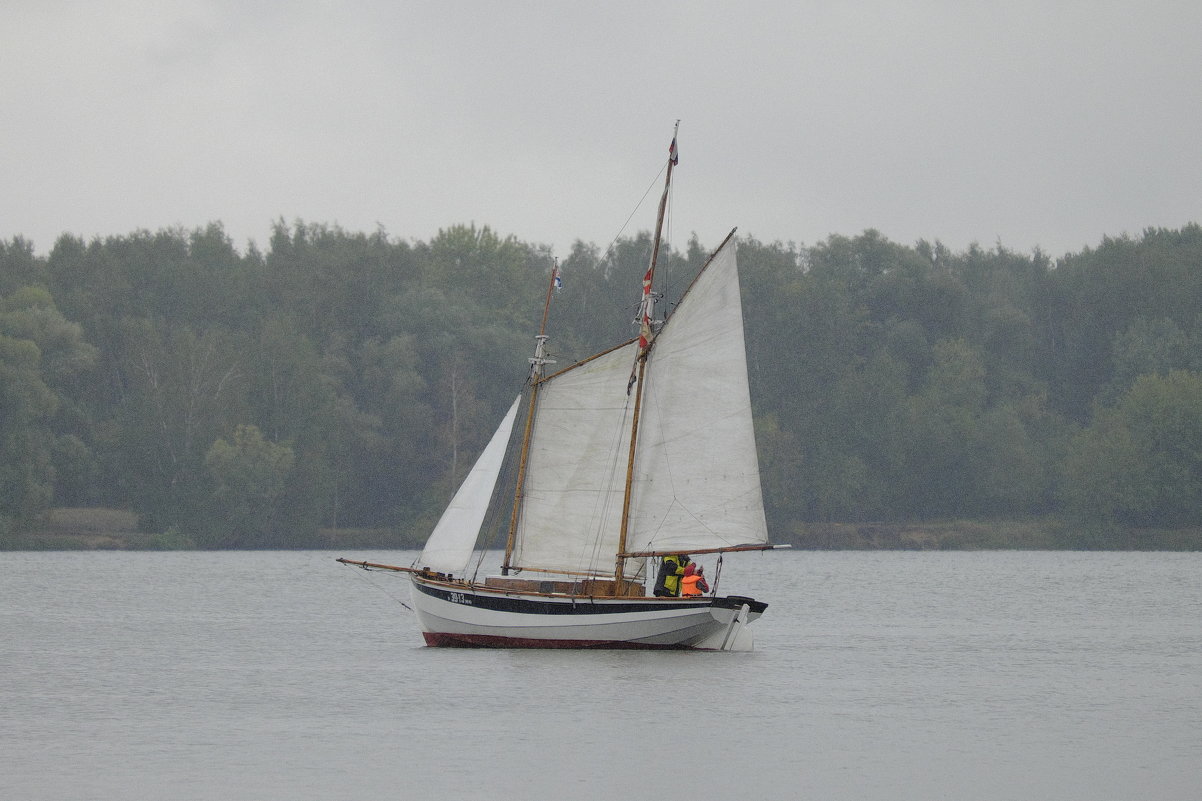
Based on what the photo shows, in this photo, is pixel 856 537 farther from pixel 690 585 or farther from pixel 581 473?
pixel 690 585

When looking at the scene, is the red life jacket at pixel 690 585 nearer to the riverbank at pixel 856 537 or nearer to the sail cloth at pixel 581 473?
the sail cloth at pixel 581 473

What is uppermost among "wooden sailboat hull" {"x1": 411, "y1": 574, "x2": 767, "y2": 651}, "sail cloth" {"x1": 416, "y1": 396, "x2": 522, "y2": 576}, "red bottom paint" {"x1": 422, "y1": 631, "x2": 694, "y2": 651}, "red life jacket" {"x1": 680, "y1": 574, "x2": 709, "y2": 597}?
"sail cloth" {"x1": 416, "y1": 396, "x2": 522, "y2": 576}

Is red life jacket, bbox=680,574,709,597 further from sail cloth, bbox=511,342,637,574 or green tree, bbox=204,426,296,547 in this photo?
green tree, bbox=204,426,296,547

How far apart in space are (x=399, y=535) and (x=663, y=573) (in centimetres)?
9341

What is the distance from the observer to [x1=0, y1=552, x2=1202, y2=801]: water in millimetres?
33062

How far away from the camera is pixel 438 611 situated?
54594 millimetres

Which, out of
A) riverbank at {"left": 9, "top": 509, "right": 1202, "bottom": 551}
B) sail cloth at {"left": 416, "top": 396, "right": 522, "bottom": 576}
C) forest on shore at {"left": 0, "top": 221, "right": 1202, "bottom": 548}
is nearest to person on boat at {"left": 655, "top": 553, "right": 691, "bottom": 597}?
sail cloth at {"left": 416, "top": 396, "right": 522, "bottom": 576}

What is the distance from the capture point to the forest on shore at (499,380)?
136 metres

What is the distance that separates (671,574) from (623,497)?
3.00 metres

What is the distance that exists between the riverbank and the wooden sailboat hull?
7993 centimetres

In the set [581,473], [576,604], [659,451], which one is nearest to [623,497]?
[581,473]

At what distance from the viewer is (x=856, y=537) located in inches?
6176

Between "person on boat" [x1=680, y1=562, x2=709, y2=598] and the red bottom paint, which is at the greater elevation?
"person on boat" [x1=680, y1=562, x2=709, y2=598]

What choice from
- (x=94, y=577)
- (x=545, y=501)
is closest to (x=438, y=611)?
(x=545, y=501)
